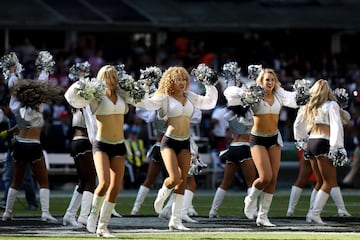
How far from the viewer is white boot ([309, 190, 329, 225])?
1673cm

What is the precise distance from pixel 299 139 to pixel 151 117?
2139 mm

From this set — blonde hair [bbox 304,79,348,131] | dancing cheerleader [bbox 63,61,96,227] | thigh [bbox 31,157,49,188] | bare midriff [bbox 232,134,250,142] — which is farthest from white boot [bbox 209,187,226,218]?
thigh [bbox 31,157,49,188]

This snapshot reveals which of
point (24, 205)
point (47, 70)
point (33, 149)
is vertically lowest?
point (24, 205)

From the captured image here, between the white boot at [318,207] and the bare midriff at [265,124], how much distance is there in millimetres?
1282

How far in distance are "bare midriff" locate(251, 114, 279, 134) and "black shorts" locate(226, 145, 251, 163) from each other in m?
1.57

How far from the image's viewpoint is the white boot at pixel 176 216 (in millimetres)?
15352

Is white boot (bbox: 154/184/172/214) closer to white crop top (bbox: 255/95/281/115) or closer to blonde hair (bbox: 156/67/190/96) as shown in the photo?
blonde hair (bbox: 156/67/190/96)

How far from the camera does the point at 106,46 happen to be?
3017 centimetres

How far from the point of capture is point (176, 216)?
607 inches

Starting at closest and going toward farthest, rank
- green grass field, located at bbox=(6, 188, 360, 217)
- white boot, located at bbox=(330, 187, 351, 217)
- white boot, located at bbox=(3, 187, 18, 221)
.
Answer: white boot, located at bbox=(3, 187, 18, 221)
white boot, located at bbox=(330, 187, 351, 217)
green grass field, located at bbox=(6, 188, 360, 217)

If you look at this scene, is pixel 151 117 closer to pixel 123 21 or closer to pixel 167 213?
pixel 167 213

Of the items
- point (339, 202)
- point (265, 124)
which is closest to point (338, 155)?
point (265, 124)

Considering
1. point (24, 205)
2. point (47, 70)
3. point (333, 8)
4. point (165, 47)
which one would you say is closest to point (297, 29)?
point (333, 8)

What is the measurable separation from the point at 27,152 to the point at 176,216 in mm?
2892
